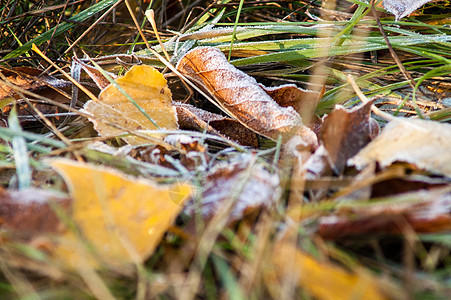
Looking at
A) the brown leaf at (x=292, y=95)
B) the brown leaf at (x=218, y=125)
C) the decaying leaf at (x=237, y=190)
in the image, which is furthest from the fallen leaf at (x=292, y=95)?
the decaying leaf at (x=237, y=190)

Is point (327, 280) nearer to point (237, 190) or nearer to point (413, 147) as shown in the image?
point (237, 190)

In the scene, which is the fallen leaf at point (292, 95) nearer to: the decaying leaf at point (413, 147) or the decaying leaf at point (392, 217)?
the decaying leaf at point (413, 147)

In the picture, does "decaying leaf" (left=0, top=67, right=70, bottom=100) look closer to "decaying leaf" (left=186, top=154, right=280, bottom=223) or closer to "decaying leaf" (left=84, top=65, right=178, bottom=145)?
"decaying leaf" (left=84, top=65, right=178, bottom=145)

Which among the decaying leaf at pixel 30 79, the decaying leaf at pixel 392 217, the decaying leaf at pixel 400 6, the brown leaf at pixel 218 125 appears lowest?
the brown leaf at pixel 218 125

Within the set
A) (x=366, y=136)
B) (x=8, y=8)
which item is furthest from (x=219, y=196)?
(x=8, y=8)

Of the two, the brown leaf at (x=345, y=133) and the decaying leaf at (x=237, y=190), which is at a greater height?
the brown leaf at (x=345, y=133)

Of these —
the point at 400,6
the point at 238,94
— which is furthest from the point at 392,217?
the point at 400,6

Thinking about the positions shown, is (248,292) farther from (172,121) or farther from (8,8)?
(8,8)
